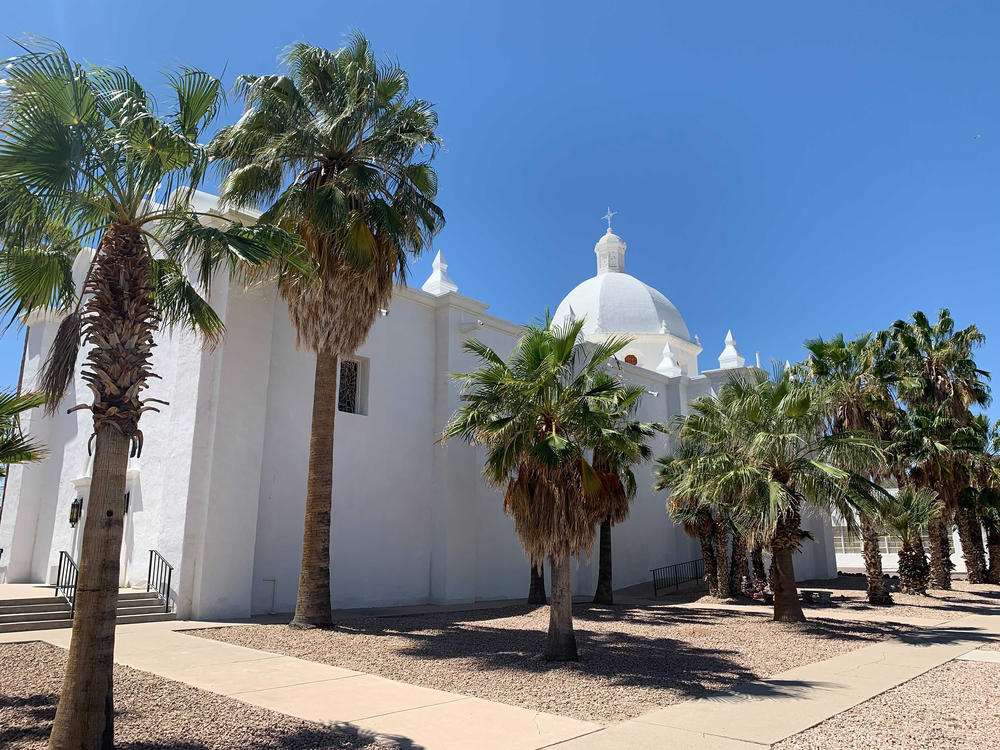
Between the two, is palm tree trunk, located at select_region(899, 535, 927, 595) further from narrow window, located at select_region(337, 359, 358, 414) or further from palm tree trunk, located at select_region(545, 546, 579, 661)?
narrow window, located at select_region(337, 359, 358, 414)

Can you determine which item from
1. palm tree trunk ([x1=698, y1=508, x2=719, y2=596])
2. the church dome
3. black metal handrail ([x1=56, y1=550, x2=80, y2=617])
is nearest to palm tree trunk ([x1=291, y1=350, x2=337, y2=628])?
black metal handrail ([x1=56, y1=550, x2=80, y2=617])

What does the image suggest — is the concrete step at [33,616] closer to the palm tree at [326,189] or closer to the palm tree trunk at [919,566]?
the palm tree at [326,189]

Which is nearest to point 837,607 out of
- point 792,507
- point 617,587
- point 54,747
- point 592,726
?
point 792,507

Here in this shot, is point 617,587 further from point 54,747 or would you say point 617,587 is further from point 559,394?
point 54,747

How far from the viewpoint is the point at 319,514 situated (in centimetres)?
1334

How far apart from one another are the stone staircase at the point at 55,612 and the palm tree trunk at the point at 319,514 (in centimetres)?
309

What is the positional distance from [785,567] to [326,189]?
12465mm

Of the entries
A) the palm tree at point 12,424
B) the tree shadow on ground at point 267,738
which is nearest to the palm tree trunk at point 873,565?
the tree shadow on ground at point 267,738

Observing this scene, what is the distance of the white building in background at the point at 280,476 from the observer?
47.6 ft

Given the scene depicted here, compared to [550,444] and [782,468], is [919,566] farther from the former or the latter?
[550,444]

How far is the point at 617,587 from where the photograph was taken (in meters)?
24.2

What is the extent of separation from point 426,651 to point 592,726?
4.98 meters

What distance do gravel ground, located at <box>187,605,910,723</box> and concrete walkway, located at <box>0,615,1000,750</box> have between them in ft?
1.26

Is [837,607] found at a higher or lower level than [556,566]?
lower
